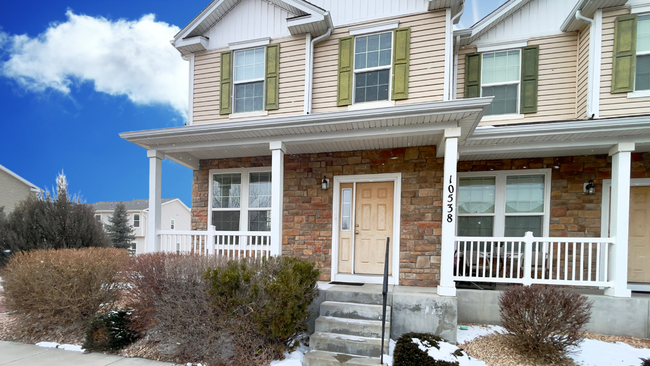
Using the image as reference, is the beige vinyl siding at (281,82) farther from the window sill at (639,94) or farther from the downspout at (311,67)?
the window sill at (639,94)

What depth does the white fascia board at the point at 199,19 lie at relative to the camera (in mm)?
6555

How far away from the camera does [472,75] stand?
20.2ft

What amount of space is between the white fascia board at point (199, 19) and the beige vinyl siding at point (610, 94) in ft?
23.3

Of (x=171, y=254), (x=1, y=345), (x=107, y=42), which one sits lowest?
(x=1, y=345)

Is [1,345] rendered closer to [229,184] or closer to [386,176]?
[229,184]

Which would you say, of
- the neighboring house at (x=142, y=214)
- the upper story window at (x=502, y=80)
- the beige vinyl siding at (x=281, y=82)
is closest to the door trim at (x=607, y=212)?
the upper story window at (x=502, y=80)

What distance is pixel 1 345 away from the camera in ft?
14.0

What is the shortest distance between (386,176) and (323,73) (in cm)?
239

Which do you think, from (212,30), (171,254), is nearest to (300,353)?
(171,254)

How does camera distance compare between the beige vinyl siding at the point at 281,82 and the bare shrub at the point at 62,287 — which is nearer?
the bare shrub at the point at 62,287

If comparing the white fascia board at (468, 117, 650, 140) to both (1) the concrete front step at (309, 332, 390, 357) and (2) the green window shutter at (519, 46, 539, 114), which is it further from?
(1) the concrete front step at (309, 332, 390, 357)

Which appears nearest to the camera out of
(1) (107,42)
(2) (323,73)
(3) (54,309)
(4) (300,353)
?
(4) (300,353)

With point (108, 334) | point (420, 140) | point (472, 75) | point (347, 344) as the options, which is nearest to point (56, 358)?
point (108, 334)

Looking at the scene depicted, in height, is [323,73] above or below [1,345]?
above
